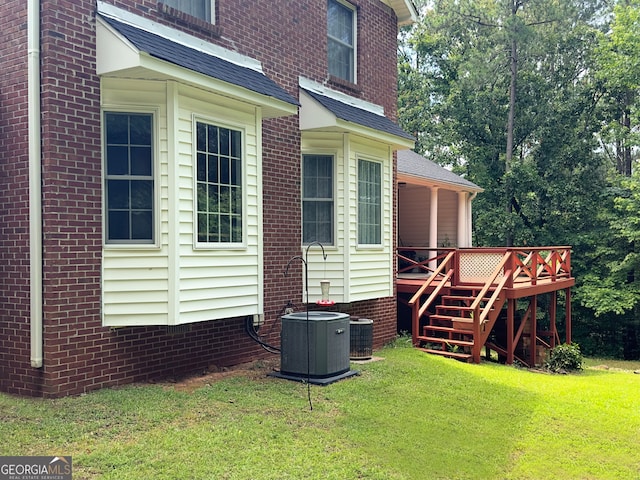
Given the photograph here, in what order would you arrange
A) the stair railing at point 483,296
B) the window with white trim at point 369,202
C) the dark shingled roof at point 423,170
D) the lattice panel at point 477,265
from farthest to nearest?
1. the dark shingled roof at point 423,170
2. the lattice panel at point 477,265
3. the stair railing at point 483,296
4. the window with white trim at point 369,202

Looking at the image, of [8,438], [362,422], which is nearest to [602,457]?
[362,422]

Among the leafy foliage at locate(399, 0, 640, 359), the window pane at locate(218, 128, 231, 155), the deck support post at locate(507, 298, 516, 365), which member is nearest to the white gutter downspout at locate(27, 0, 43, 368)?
the window pane at locate(218, 128, 231, 155)

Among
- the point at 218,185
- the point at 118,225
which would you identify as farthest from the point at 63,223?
the point at 218,185

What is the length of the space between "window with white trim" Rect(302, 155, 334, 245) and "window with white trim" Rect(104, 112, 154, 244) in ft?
11.3

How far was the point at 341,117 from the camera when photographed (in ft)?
29.7

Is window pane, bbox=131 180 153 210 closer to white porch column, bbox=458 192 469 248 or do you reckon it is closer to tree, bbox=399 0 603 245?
white porch column, bbox=458 192 469 248

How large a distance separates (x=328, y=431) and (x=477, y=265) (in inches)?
322

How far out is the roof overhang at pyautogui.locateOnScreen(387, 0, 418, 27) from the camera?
1172 cm

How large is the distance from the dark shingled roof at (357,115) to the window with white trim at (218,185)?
2217mm

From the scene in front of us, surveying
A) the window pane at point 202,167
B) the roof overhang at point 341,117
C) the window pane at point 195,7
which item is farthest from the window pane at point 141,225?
the roof overhang at point 341,117

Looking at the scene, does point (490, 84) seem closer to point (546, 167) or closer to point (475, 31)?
point (475, 31)

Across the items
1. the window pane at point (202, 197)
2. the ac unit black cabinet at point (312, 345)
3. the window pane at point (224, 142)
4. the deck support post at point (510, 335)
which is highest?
the window pane at point (224, 142)

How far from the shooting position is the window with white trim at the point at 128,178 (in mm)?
6590

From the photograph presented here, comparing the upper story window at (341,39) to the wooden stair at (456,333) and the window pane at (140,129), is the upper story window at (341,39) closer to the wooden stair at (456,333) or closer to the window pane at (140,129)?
the window pane at (140,129)
